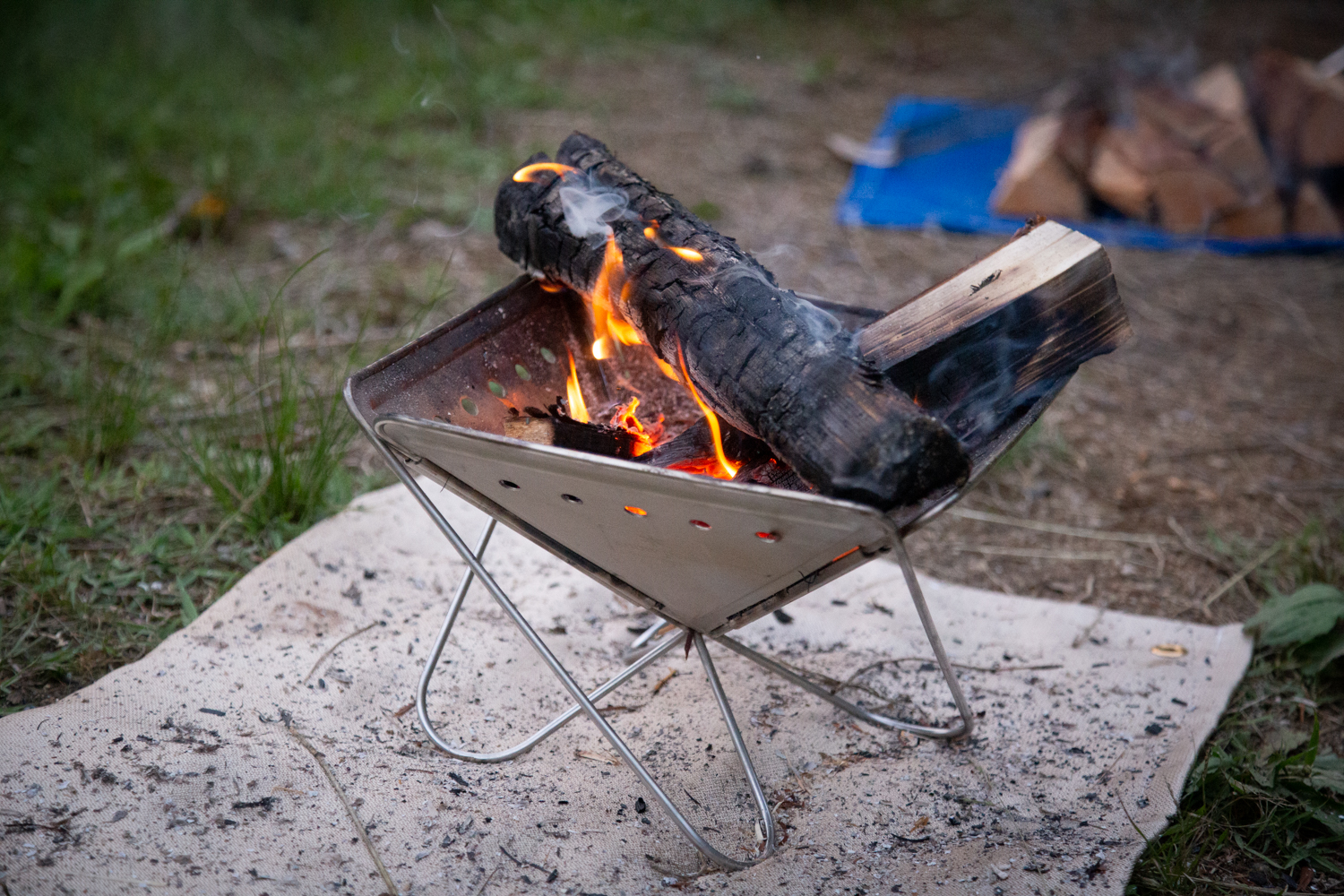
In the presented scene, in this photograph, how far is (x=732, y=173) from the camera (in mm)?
4820

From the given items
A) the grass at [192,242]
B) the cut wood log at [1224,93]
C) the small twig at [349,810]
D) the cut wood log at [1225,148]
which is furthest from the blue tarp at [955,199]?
the small twig at [349,810]

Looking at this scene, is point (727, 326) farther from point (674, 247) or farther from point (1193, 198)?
point (1193, 198)

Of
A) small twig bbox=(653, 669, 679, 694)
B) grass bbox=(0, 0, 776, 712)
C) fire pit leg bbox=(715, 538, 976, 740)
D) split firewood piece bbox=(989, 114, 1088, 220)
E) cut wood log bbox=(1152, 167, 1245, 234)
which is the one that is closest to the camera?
fire pit leg bbox=(715, 538, 976, 740)

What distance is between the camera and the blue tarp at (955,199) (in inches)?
167

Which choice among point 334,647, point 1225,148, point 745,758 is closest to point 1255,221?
point 1225,148

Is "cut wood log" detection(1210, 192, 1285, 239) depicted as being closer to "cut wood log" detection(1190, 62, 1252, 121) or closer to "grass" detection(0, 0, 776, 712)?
"cut wood log" detection(1190, 62, 1252, 121)

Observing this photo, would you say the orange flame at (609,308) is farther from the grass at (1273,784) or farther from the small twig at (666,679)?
the grass at (1273,784)

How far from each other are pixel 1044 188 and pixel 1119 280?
59 centimetres

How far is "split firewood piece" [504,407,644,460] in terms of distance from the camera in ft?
5.34

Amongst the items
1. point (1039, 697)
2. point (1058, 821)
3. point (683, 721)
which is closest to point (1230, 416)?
point (1039, 697)

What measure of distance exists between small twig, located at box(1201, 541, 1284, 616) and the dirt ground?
0.02 metres

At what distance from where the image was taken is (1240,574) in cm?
255

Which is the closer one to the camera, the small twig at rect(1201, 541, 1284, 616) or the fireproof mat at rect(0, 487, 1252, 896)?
the fireproof mat at rect(0, 487, 1252, 896)

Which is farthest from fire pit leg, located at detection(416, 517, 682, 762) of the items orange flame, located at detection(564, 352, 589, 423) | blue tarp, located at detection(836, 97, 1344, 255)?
blue tarp, located at detection(836, 97, 1344, 255)
